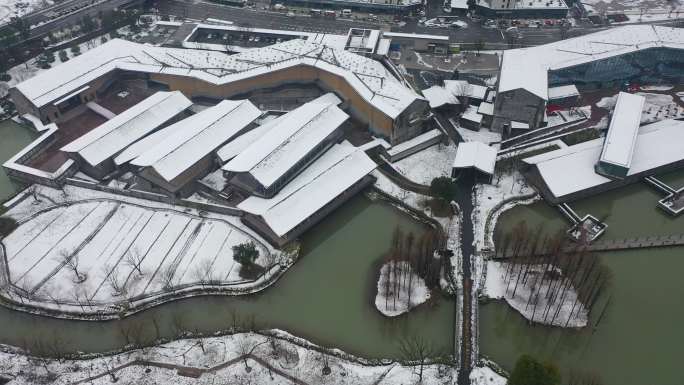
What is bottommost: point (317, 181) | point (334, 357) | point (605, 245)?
point (334, 357)

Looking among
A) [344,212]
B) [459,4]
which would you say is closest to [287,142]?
[344,212]

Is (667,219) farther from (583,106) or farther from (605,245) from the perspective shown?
(583,106)

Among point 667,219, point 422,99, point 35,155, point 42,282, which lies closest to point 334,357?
point 42,282

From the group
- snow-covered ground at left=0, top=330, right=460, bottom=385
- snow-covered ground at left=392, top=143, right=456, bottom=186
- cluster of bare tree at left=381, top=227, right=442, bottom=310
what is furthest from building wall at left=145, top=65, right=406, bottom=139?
snow-covered ground at left=0, top=330, right=460, bottom=385

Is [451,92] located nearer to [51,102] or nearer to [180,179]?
[180,179]

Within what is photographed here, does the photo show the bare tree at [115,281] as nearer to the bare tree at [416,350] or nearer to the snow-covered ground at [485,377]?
the bare tree at [416,350]

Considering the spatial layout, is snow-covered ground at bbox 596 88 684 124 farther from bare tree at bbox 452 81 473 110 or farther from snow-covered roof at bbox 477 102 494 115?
bare tree at bbox 452 81 473 110
